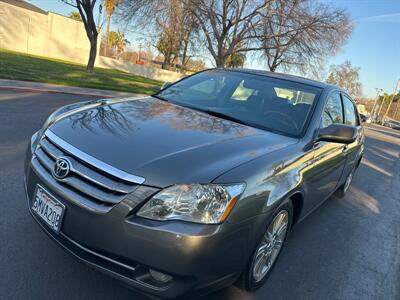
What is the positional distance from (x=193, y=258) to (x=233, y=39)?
22722 mm

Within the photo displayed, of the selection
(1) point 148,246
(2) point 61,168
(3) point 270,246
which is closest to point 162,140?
(2) point 61,168

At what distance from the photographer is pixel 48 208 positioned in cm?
242

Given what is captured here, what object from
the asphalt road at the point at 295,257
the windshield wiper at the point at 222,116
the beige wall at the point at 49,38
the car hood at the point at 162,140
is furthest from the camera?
the beige wall at the point at 49,38

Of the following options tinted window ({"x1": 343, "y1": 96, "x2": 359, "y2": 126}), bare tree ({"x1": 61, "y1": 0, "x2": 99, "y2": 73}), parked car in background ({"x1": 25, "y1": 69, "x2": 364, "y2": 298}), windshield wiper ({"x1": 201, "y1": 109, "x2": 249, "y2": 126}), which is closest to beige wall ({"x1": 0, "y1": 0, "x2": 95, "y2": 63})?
bare tree ({"x1": 61, "y1": 0, "x2": 99, "y2": 73})

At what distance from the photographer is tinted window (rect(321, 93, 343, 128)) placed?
3.77m

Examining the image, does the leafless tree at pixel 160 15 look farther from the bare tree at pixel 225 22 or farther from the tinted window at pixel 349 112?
the tinted window at pixel 349 112

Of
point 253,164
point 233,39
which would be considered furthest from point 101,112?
point 233,39

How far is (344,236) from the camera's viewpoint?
4348 mm

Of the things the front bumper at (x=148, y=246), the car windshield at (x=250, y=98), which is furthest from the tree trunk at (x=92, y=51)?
the front bumper at (x=148, y=246)

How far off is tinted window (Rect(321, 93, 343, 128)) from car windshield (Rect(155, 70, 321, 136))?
20 cm

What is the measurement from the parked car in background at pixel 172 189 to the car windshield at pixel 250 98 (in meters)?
0.09

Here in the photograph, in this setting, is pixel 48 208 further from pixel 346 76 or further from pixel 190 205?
pixel 346 76

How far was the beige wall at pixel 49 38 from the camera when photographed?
37.5 m

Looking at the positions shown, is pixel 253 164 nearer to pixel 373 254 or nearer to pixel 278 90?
pixel 278 90
